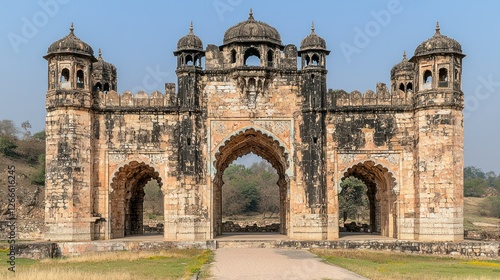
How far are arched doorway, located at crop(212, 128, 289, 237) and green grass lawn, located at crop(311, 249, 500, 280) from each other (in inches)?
192

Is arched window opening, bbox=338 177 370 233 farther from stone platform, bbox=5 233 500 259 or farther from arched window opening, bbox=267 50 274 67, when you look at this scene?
arched window opening, bbox=267 50 274 67

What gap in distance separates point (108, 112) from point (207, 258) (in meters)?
8.33

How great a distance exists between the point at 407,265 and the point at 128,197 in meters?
13.3

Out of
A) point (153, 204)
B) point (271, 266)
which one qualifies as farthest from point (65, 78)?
point (153, 204)

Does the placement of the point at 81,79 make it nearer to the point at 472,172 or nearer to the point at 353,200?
the point at 353,200

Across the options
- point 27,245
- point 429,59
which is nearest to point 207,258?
point 27,245

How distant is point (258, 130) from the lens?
81.6 ft

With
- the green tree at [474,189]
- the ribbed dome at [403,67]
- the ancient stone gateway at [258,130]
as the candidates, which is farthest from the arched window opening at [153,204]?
the green tree at [474,189]

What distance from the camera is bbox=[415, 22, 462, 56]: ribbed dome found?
2417 centimetres

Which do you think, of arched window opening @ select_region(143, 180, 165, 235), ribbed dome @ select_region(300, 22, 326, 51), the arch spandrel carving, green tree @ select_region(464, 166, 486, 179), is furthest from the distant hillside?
green tree @ select_region(464, 166, 486, 179)

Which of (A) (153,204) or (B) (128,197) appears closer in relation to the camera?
(B) (128,197)

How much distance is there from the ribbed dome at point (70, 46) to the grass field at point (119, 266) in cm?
774

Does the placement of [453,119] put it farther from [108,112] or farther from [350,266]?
[108,112]

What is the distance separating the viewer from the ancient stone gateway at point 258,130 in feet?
78.6
